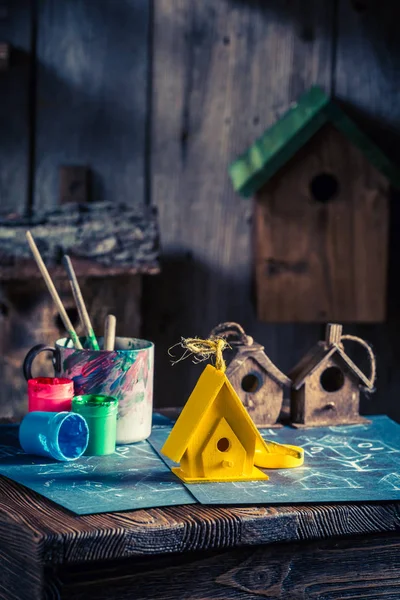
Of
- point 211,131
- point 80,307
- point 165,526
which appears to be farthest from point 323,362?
point 211,131

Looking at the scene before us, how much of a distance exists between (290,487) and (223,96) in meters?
1.56

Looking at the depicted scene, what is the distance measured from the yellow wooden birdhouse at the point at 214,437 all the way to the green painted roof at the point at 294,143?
1176 millimetres

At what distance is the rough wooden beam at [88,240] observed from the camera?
2.01 metres

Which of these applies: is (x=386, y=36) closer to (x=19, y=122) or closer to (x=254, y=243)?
(x=254, y=243)

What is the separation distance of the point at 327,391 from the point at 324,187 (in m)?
1.03

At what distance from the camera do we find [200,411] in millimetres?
1176

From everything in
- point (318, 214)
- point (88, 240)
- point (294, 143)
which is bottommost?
point (88, 240)

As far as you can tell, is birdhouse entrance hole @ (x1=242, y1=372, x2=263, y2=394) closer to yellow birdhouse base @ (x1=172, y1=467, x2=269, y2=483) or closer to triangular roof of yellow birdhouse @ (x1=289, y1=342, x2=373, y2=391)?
triangular roof of yellow birdhouse @ (x1=289, y1=342, x2=373, y2=391)

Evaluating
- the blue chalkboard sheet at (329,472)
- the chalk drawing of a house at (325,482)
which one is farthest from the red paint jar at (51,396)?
the chalk drawing of a house at (325,482)

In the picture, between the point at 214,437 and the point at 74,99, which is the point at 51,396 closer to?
the point at 214,437

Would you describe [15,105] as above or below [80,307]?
above

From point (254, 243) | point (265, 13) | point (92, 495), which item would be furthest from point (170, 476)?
point (265, 13)

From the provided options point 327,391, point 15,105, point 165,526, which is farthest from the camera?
point 15,105

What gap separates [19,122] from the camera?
7.94 ft
